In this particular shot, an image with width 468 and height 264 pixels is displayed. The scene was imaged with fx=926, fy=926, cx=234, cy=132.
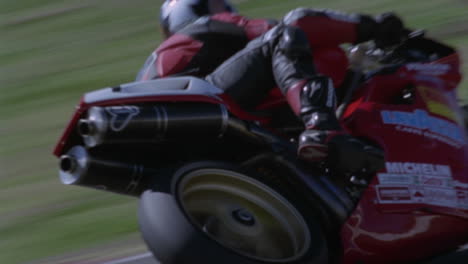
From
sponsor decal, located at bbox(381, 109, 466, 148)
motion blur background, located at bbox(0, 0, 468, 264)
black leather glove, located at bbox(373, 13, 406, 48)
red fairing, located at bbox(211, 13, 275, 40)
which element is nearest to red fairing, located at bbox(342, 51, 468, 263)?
sponsor decal, located at bbox(381, 109, 466, 148)

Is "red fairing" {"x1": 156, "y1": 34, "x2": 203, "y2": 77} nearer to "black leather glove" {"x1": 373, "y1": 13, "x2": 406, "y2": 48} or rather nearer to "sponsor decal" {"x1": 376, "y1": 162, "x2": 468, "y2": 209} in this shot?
"black leather glove" {"x1": 373, "y1": 13, "x2": 406, "y2": 48}

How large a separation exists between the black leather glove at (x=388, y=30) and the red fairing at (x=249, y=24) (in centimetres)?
48

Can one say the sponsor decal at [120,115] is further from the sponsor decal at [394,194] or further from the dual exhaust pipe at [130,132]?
the sponsor decal at [394,194]

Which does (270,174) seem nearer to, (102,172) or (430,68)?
(102,172)

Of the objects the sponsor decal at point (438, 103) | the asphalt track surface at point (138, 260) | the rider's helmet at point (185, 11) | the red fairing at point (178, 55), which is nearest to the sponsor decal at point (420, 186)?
the sponsor decal at point (438, 103)

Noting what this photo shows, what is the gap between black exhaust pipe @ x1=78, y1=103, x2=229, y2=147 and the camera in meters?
3.23

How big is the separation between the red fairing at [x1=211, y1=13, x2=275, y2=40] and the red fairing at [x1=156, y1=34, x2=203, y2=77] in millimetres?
145

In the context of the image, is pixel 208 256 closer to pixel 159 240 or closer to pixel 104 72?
pixel 159 240

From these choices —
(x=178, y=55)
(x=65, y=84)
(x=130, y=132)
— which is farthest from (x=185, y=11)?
(x=65, y=84)

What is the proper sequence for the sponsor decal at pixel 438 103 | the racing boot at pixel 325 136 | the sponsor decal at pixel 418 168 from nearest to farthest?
the racing boot at pixel 325 136
the sponsor decal at pixel 418 168
the sponsor decal at pixel 438 103

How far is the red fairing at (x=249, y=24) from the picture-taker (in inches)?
153

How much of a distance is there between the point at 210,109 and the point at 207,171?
9.3 inches

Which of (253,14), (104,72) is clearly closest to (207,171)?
(104,72)

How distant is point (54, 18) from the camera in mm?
10273
